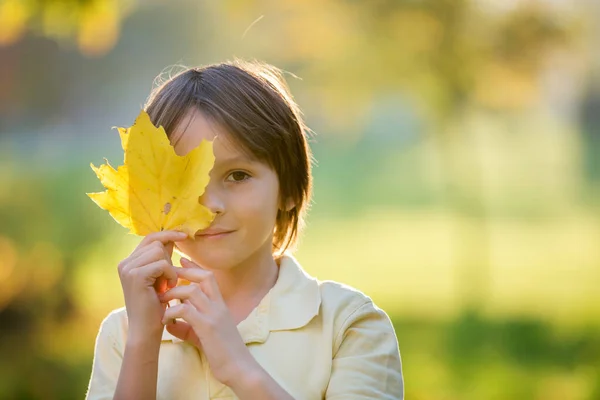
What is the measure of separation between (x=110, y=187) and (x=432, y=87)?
5.00m

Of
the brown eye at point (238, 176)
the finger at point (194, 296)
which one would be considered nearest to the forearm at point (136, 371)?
the finger at point (194, 296)

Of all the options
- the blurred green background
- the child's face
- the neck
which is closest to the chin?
the child's face

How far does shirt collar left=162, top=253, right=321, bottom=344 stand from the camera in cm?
166

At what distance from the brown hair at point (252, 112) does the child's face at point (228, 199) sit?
0.03m

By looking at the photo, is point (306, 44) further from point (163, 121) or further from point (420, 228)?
point (420, 228)

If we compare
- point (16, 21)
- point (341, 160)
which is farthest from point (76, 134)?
point (16, 21)

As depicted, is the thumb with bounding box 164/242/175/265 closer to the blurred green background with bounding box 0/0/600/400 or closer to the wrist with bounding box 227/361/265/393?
the wrist with bounding box 227/361/265/393

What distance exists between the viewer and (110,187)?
154cm

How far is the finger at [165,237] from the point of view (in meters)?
1.54

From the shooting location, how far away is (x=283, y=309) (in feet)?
5.54

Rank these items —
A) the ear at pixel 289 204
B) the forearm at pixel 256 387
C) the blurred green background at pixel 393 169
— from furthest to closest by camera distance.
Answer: the blurred green background at pixel 393 169 < the ear at pixel 289 204 < the forearm at pixel 256 387

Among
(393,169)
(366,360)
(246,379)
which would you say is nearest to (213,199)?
(246,379)

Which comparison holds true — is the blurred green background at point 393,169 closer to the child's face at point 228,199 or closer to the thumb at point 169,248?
the child's face at point 228,199

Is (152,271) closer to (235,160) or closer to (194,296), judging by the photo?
(194,296)
